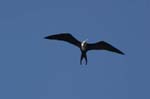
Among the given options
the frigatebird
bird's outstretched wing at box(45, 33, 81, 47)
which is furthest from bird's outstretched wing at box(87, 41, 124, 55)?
bird's outstretched wing at box(45, 33, 81, 47)

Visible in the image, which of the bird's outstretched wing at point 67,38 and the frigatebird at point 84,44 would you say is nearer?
the frigatebird at point 84,44

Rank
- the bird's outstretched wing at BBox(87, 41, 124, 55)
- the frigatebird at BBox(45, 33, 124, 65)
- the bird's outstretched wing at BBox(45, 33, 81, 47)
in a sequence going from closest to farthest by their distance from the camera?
the frigatebird at BBox(45, 33, 124, 65) < the bird's outstretched wing at BBox(45, 33, 81, 47) < the bird's outstretched wing at BBox(87, 41, 124, 55)

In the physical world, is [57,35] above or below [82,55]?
above

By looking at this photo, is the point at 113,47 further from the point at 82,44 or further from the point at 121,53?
the point at 82,44

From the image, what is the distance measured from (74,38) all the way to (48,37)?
2183 mm

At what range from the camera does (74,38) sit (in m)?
25.5

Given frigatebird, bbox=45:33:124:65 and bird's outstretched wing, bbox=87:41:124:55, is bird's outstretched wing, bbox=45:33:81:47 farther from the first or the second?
bird's outstretched wing, bbox=87:41:124:55

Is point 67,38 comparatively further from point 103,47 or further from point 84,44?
point 103,47

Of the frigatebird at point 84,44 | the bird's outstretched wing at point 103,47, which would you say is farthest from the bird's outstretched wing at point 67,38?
the bird's outstretched wing at point 103,47

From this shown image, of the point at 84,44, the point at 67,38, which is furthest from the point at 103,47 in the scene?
the point at 67,38

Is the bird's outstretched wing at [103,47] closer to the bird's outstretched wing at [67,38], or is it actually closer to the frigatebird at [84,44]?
the frigatebird at [84,44]

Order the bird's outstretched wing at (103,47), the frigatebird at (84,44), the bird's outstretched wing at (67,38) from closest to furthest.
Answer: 1. the frigatebird at (84,44)
2. the bird's outstretched wing at (67,38)
3. the bird's outstretched wing at (103,47)

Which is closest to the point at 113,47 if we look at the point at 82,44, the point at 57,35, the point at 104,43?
the point at 104,43

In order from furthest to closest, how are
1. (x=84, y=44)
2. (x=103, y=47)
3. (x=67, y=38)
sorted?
(x=103, y=47), (x=67, y=38), (x=84, y=44)
